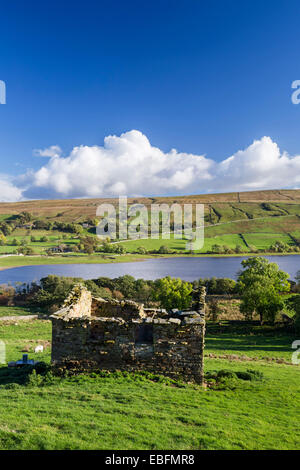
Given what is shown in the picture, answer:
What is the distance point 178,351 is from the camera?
10.4 meters

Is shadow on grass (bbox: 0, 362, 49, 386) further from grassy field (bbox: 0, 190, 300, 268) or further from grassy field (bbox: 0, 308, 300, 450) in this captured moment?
grassy field (bbox: 0, 190, 300, 268)

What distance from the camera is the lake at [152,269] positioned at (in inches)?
2931

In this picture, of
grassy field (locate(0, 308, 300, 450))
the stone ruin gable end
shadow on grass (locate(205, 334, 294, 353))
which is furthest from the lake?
grassy field (locate(0, 308, 300, 450))

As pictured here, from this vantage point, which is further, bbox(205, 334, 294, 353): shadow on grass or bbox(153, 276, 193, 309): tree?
bbox(153, 276, 193, 309): tree

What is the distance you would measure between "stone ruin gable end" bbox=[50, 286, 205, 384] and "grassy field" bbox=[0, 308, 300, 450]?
0.48 m

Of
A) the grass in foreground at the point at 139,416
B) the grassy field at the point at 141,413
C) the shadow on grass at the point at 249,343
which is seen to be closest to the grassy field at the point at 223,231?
the shadow on grass at the point at 249,343

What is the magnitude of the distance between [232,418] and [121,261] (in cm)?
8972

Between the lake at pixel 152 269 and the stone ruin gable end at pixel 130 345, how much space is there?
60.5 m

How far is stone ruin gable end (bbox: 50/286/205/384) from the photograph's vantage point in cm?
1036

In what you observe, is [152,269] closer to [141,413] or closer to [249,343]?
[249,343]

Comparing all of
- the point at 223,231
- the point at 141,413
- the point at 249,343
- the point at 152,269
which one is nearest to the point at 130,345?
the point at 141,413

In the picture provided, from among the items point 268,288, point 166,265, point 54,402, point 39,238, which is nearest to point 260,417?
point 54,402

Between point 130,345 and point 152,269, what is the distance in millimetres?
75277

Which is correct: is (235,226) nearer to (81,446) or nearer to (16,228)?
(16,228)
